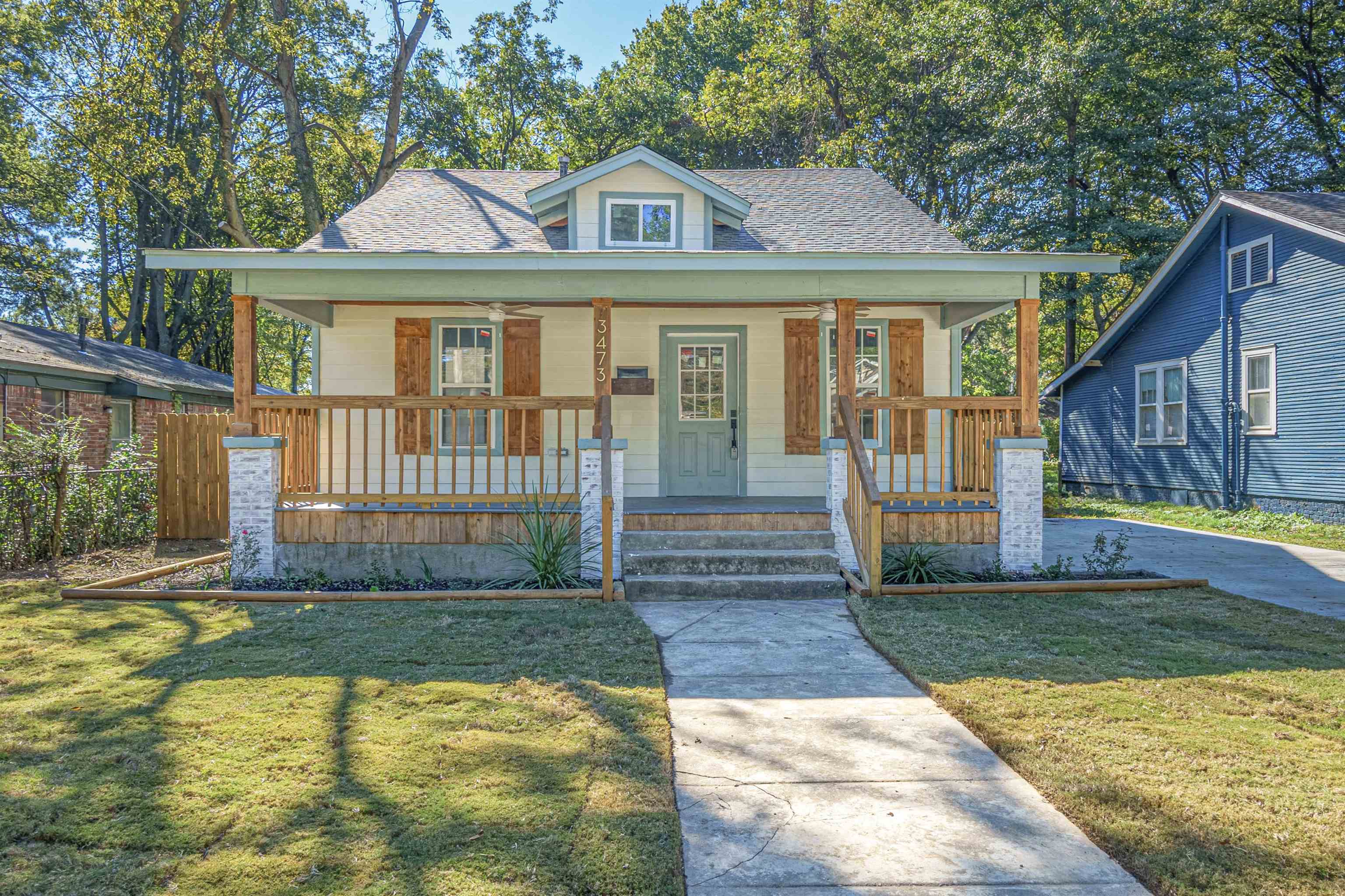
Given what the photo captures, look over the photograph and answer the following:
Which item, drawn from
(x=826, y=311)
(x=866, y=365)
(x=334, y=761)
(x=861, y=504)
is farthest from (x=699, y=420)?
(x=334, y=761)

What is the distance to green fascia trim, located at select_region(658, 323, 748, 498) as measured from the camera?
9352 mm

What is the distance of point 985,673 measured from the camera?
172 inches

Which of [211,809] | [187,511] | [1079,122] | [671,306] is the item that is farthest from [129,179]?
[1079,122]

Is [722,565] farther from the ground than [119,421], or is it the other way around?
[119,421]

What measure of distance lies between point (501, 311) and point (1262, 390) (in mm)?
12393

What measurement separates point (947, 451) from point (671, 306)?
3649mm

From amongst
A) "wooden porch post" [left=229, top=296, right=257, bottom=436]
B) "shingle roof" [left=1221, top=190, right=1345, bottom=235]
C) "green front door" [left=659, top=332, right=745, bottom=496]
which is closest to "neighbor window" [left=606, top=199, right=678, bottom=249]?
"green front door" [left=659, top=332, right=745, bottom=496]

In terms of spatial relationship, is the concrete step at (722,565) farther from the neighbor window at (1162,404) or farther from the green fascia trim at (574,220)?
the neighbor window at (1162,404)

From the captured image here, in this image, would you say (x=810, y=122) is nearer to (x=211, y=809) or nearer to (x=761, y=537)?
(x=761, y=537)

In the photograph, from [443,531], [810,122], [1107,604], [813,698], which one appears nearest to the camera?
[813,698]

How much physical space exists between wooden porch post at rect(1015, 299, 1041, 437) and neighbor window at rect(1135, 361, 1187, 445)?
9.87 metres

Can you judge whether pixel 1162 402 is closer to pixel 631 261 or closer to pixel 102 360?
pixel 631 261

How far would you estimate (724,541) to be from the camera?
714 centimetres

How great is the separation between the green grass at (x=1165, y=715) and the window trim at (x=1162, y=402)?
10110 mm
